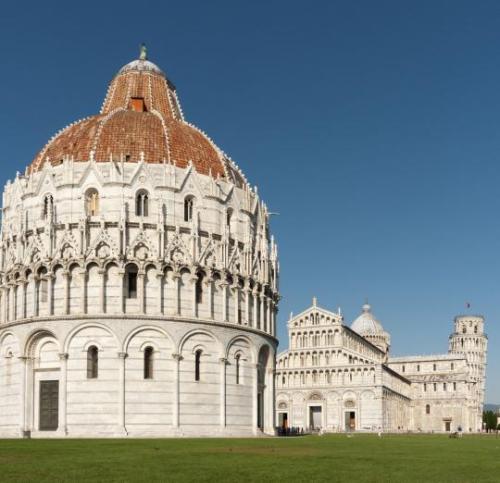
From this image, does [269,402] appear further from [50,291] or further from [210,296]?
[50,291]

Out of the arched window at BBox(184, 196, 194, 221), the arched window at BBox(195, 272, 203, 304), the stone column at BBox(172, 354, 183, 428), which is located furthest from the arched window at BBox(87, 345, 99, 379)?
the arched window at BBox(184, 196, 194, 221)

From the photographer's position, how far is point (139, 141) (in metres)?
63.2

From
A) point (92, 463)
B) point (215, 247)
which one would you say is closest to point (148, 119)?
point (215, 247)

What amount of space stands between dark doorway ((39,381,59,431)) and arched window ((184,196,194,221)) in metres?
15.5

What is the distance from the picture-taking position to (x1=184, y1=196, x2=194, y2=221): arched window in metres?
61.7

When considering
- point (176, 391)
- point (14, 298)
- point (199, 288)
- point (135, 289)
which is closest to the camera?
point (176, 391)

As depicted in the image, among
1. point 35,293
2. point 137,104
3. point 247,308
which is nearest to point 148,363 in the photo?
point 247,308

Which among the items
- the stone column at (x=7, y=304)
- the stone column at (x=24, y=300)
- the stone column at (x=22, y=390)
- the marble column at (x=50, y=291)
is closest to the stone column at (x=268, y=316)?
the marble column at (x=50, y=291)

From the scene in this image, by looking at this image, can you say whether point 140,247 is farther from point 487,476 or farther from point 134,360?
point 487,476

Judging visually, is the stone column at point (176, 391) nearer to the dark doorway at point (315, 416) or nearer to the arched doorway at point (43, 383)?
the arched doorway at point (43, 383)

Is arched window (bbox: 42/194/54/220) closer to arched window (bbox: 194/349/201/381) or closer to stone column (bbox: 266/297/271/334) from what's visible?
arched window (bbox: 194/349/201/381)

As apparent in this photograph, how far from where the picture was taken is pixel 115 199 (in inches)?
2352

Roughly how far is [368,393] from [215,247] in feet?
232

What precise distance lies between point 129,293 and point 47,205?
9.71 m
